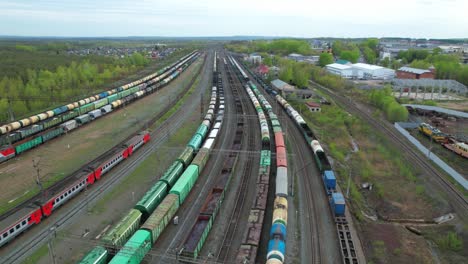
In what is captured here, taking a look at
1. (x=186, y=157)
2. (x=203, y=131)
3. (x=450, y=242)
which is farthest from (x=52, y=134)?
(x=450, y=242)

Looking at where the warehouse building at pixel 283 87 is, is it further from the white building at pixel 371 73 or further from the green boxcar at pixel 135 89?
the white building at pixel 371 73

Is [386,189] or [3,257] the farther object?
[386,189]

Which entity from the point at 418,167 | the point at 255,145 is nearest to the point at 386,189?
the point at 418,167

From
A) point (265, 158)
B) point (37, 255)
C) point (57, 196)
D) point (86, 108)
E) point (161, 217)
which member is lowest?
point (37, 255)

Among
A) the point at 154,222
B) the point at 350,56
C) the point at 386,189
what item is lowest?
the point at 386,189

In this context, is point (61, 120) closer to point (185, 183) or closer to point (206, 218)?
point (185, 183)

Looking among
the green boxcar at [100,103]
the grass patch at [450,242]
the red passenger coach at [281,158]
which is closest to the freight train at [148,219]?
the red passenger coach at [281,158]

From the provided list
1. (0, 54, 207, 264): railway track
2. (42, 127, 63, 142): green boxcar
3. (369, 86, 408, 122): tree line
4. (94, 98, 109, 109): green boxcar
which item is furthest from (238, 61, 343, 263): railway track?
(94, 98, 109, 109): green boxcar

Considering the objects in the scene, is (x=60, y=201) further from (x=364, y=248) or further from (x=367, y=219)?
(x=367, y=219)
